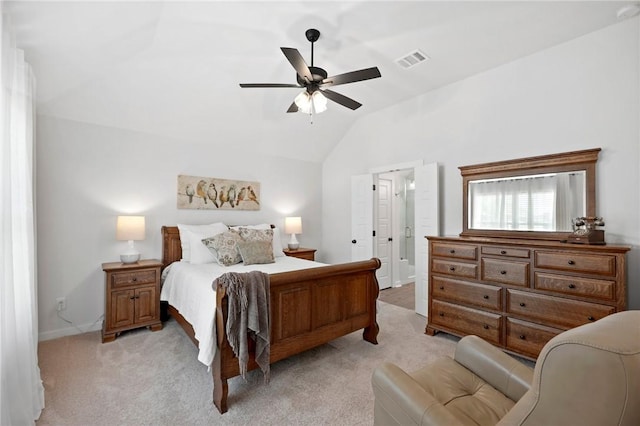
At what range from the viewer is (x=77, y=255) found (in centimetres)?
343

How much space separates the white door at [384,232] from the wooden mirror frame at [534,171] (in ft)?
5.93

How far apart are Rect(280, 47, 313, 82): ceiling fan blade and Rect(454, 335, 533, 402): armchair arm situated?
2240mm

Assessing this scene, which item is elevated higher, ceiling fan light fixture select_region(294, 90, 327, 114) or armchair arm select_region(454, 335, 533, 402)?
ceiling fan light fixture select_region(294, 90, 327, 114)

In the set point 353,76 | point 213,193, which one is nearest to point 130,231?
point 213,193

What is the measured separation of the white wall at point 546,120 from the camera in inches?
104

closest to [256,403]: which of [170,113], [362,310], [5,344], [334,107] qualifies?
[362,310]

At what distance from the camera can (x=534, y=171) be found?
316 centimetres

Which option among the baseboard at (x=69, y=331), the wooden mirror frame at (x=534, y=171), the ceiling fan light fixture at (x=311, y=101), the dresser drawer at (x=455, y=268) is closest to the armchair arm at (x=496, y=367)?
the dresser drawer at (x=455, y=268)

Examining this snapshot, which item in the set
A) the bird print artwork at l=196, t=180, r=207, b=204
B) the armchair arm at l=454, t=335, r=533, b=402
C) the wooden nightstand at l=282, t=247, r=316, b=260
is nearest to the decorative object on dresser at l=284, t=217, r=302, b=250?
the wooden nightstand at l=282, t=247, r=316, b=260

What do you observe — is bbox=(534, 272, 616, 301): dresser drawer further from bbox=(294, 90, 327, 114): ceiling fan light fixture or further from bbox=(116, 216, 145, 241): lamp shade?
bbox=(116, 216, 145, 241): lamp shade

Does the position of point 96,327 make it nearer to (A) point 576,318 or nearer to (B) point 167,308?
(B) point 167,308

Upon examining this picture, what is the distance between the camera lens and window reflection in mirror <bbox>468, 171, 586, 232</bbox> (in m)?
2.93

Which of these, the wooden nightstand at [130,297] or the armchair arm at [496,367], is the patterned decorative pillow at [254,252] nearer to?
the wooden nightstand at [130,297]

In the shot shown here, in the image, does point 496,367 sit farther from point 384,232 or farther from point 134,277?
point 384,232
